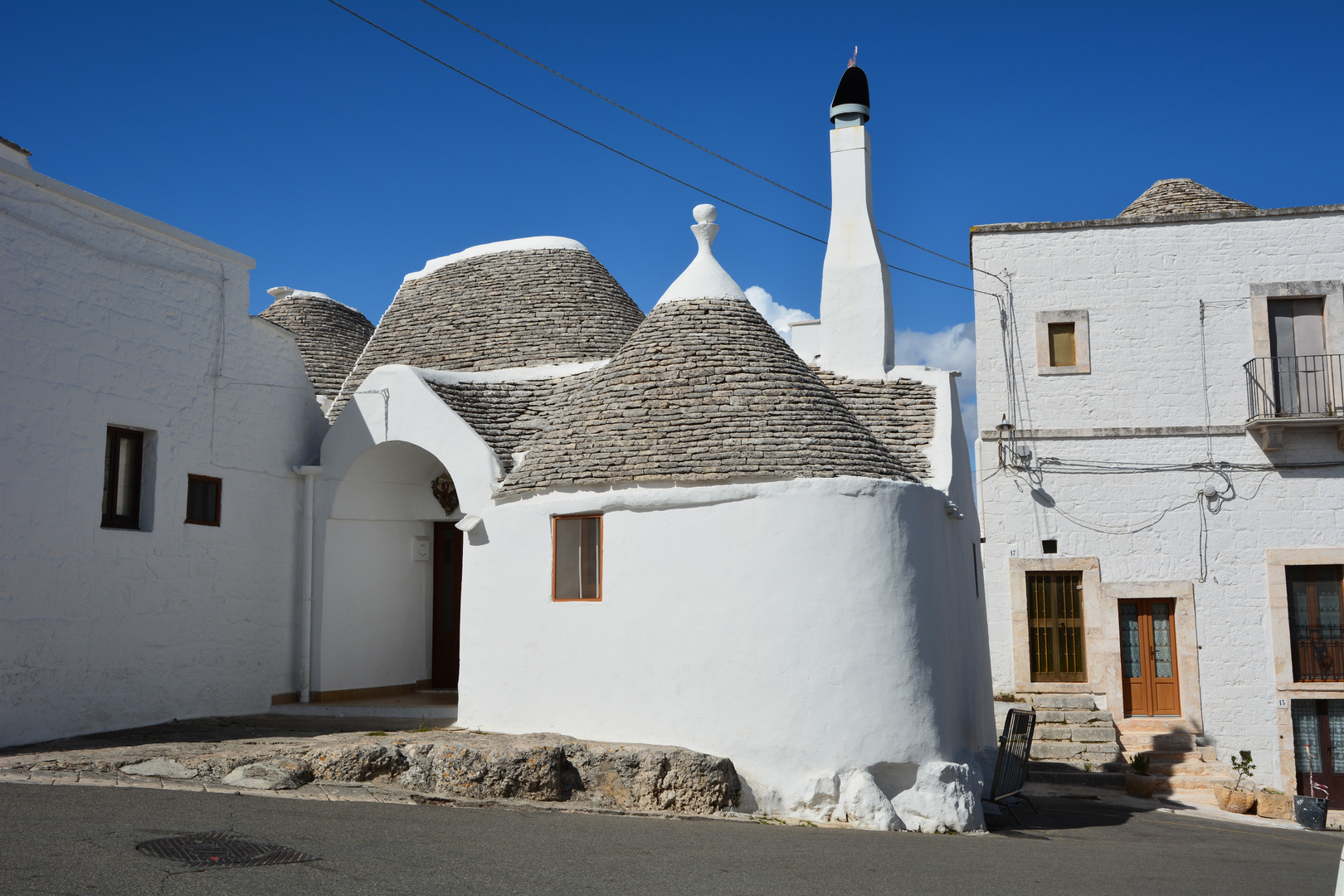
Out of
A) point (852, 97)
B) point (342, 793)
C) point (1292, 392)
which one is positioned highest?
point (852, 97)

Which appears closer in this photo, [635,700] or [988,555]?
[635,700]

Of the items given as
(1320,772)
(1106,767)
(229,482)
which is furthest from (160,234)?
(1320,772)

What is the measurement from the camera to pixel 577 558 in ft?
35.8

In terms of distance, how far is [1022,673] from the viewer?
17.0 m

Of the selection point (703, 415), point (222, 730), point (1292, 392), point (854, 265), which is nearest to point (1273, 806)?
point (1292, 392)

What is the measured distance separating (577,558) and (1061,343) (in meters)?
10.8

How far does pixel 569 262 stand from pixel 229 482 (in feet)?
19.8

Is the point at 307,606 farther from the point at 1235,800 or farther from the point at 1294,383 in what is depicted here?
the point at 1294,383

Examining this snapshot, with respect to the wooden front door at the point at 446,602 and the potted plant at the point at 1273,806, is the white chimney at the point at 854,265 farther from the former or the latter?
the potted plant at the point at 1273,806

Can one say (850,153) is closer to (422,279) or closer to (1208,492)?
(422,279)

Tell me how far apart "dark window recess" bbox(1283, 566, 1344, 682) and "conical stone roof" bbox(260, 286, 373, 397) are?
14.8 metres

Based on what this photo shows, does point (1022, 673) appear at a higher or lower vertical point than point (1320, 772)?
higher

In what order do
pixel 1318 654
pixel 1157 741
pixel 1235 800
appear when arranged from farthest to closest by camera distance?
pixel 1318 654, pixel 1157 741, pixel 1235 800

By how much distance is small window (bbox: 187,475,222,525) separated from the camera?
476 inches
